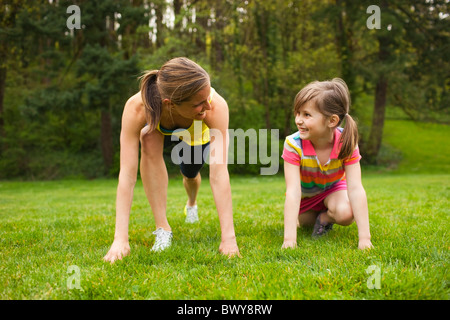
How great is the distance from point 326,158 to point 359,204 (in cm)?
47

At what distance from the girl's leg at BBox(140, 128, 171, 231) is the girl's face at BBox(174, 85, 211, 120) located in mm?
579

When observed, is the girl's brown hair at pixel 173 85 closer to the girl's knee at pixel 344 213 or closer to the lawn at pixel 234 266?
the lawn at pixel 234 266

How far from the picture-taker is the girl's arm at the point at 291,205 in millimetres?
2948

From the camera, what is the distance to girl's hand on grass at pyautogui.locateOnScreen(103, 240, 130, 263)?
2684 mm

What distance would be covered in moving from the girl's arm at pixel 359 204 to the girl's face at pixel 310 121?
1.25 feet

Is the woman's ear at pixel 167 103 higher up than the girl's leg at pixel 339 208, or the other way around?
the woman's ear at pixel 167 103

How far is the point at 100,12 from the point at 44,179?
8.09m

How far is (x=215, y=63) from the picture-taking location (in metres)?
20.1

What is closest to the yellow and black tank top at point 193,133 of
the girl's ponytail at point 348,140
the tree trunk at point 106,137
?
the girl's ponytail at point 348,140

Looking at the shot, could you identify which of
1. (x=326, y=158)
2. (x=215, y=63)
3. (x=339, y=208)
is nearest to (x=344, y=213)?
(x=339, y=208)

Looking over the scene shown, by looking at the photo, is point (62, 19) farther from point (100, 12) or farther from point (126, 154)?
point (126, 154)

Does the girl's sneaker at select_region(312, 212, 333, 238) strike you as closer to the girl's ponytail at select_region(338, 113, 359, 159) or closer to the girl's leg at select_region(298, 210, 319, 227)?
the girl's leg at select_region(298, 210, 319, 227)

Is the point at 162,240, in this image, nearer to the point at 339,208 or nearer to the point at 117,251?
the point at 117,251

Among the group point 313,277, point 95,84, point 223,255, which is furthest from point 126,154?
point 95,84
